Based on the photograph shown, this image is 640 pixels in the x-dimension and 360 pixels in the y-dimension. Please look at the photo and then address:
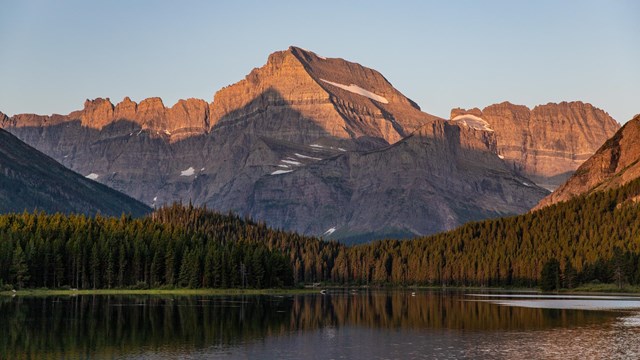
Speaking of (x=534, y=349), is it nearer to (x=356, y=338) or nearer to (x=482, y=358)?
(x=482, y=358)

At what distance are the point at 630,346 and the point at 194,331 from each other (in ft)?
183

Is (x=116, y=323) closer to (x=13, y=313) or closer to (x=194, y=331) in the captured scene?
(x=194, y=331)

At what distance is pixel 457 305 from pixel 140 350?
346 feet

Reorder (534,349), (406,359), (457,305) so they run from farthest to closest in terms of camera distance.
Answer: (457,305) < (534,349) < (406,359)

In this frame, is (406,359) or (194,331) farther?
(194,331)

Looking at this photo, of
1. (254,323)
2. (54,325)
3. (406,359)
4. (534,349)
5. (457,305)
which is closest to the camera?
(406,359)

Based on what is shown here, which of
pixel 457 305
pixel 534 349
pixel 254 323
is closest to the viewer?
pixel 534 349

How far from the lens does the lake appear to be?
3868 inches

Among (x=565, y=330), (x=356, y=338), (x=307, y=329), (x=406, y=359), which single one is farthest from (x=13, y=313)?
(x=565, y=330)

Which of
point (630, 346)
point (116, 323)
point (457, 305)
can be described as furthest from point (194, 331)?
point (457, 305)

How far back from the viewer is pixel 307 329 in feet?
422

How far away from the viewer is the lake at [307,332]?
9825cm

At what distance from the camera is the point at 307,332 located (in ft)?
406

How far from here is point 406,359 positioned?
93062 millimetres
